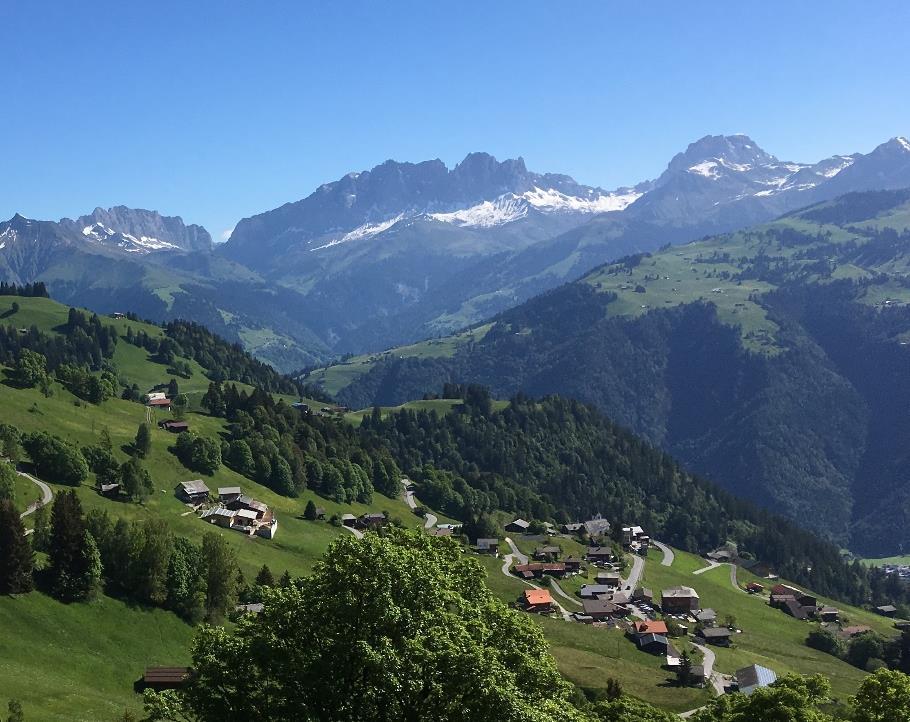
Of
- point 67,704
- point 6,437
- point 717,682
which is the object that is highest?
point 6,437

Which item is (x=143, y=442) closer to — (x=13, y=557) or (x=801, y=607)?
(x=13, y=557)

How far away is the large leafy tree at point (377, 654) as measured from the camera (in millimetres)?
29484

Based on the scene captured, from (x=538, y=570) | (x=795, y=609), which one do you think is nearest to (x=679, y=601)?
(x=538, y=570)

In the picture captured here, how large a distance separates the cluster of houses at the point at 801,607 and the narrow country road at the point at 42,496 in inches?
5472

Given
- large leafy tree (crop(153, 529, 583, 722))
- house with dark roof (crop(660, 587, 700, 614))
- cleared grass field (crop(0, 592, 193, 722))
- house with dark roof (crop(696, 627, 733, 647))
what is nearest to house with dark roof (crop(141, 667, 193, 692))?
cleared grass field (crop(0, 592, 193, 722))

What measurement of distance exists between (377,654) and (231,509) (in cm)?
11162

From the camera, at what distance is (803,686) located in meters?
55.3

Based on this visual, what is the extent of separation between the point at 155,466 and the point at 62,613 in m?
64.9

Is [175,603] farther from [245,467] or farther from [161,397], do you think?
[161,397]

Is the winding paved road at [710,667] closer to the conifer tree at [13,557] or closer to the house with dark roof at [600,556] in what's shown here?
the house with dark roof at [600,556]

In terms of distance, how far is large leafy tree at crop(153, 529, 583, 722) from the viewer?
29.5 metres

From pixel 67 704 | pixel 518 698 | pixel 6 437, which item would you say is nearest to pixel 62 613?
pixel 67 704

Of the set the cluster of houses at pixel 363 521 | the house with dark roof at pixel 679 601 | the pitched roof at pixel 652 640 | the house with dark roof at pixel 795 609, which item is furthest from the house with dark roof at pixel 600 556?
the pitched roof at pixel 652 640

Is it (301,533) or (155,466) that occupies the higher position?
(155,466)
